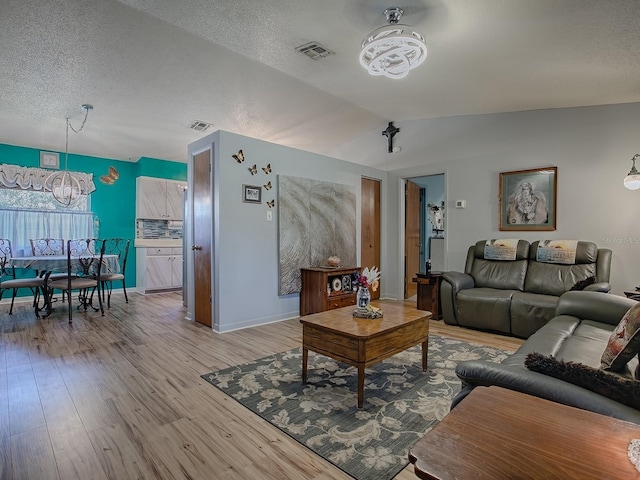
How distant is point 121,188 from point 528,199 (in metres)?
7.03

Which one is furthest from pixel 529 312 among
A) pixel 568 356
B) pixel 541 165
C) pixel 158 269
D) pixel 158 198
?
pixel 158 198

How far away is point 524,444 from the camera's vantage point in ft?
2.53

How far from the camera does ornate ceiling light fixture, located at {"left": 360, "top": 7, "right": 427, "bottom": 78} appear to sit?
2.35m

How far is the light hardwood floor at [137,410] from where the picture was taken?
5.41 ft

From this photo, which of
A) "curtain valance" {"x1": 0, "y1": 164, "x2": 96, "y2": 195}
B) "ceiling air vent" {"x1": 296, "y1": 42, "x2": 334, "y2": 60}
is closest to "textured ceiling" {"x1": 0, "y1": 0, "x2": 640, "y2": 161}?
"ceiling air vent" {"x1": 296, "y1": 42, "x2": 334, "y2": 60}

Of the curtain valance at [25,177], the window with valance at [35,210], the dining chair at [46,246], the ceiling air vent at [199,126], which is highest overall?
the ceiling air vent at [199,126]

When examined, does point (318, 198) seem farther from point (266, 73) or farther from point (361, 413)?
point (361, 413)

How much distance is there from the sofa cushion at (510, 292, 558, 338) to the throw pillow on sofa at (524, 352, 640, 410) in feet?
8.41

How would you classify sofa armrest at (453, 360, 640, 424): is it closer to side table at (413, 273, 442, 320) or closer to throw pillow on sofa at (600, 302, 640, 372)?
throw pillow on sofa at (600, 302, 640, 372)

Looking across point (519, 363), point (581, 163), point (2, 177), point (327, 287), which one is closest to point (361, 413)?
point (519, 363)

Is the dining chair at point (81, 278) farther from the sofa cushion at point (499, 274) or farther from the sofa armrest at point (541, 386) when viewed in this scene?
the sofa cushion at point (499, 274)

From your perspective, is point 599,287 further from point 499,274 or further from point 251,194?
point 251,194

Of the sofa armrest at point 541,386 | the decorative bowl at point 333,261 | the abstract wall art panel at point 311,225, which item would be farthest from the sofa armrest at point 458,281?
the sofa armrest at point 541,386

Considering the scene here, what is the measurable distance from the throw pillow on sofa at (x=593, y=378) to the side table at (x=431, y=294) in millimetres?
3133
